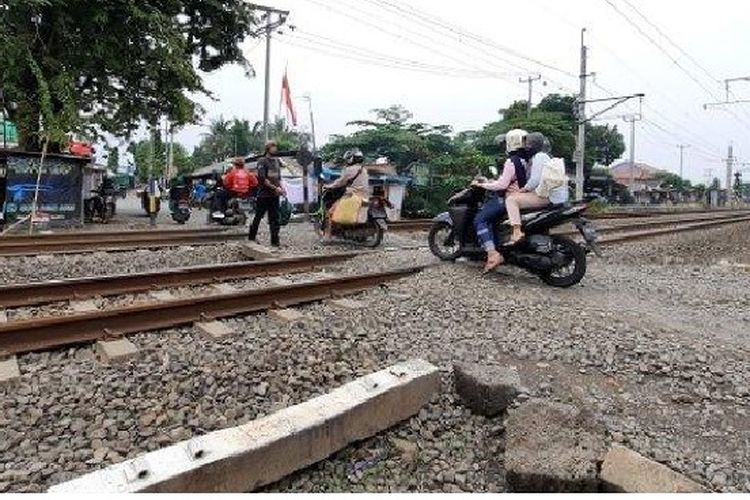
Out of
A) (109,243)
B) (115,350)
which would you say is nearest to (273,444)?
(115,350)

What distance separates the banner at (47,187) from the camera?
12.6 m

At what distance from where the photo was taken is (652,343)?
4.33 m

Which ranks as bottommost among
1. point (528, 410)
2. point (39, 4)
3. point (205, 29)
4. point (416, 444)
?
point (416, 444)

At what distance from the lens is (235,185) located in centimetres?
1398

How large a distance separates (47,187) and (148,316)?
33.5 feet

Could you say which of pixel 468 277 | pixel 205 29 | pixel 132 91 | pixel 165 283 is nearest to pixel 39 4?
pixel 132 91

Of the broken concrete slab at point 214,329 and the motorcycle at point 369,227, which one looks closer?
the broken concrete slab at point 214,329

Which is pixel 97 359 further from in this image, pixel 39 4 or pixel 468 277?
pixel 39 4

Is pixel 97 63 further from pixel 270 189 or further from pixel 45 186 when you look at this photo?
pixel 270 189

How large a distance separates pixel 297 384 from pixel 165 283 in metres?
3.38

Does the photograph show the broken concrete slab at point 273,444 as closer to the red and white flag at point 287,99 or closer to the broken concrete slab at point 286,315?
the broken concrete slab at point 286,315

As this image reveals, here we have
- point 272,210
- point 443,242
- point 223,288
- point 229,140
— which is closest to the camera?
point 223,288

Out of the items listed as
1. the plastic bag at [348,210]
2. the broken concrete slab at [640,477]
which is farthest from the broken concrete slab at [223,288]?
the broken concrete slab at [640,477]

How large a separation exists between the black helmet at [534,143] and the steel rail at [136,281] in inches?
116
